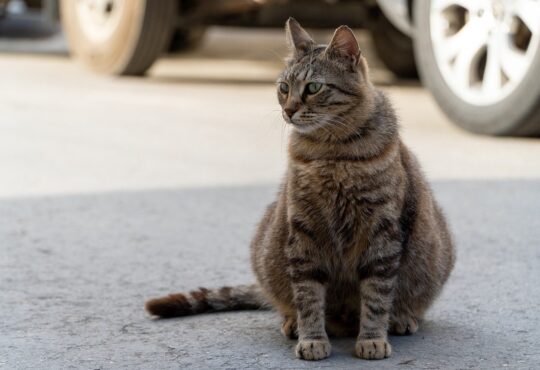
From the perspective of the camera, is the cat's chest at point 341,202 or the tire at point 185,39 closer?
the cat's chest at point 341,202

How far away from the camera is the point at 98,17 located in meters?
8.76

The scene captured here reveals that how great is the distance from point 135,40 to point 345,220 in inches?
217

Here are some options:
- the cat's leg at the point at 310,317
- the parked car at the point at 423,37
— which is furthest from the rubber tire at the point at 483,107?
the cat's leg at the point at 310,317

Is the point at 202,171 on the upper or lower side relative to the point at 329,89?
lower

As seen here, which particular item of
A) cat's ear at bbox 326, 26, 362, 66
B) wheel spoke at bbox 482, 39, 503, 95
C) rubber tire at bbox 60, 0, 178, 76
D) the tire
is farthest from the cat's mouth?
the tire

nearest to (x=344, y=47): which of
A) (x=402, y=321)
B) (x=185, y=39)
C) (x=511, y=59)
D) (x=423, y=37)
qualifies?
(x=402, y=321)

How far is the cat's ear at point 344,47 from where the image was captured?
300cm

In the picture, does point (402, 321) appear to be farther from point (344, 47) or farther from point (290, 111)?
point (344, 47)

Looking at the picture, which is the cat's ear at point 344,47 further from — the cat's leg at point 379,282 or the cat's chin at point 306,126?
the cat's leg at point 379,282

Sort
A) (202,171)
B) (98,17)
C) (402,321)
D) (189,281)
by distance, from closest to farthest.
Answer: (402,321)
(189,281)
(202,171)
(98,17)

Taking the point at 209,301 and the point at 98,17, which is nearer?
the point at 209,301

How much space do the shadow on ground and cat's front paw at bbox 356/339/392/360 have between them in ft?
0.11

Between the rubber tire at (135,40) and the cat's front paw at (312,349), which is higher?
the cat's front paw at (312,349)

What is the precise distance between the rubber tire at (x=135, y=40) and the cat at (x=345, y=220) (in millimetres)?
5050
